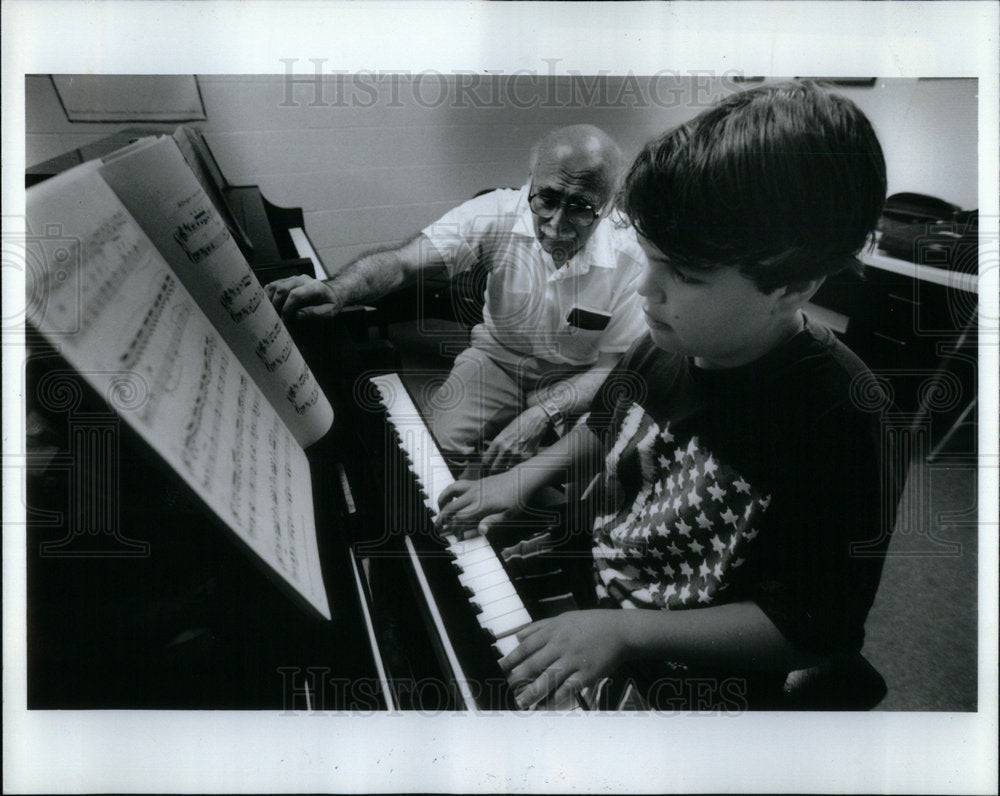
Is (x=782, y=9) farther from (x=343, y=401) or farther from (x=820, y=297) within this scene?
(x=343, y=401)

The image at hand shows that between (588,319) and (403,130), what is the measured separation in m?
0.55

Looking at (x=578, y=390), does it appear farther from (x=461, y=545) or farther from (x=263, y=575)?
(x=263, y=575)

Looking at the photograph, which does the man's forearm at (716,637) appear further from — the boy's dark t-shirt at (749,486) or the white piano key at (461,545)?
the white piano key at (461,545)

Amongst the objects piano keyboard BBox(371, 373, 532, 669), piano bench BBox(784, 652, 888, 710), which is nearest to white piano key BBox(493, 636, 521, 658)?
piano keyboard BBox(371, 373, 532, 669)

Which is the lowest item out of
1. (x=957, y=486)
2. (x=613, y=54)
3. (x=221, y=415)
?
(x=957, y=486)

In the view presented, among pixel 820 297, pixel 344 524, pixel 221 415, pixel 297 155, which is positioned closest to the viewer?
pixel 221 415

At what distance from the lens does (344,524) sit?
4.45 feet

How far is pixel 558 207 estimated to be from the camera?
61.2 inches

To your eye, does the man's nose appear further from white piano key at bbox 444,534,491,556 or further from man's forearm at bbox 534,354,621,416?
white piano key at bbox 444,534,491,556

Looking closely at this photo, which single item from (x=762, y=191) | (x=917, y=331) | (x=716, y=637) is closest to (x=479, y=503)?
(x=716, y=637)

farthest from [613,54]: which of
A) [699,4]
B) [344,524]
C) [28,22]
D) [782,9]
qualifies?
[28,22]

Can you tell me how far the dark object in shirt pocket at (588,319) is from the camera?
5.16 ft

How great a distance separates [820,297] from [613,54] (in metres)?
0.66

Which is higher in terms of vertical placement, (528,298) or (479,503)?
(528,298)
